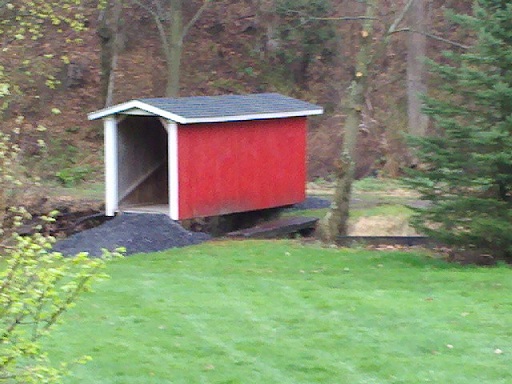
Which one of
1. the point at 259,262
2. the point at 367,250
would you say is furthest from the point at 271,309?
the point at 367,250

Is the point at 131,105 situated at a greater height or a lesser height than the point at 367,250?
greater

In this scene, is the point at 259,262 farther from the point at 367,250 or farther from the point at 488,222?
the point at 488,222

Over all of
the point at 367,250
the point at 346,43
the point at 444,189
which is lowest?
the point at 367,250

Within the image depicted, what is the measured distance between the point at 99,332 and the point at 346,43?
2543cm

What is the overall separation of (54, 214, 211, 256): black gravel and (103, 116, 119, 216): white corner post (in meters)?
0.57

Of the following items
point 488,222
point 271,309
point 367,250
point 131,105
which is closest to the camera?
point 271,309

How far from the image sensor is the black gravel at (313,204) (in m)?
18.9

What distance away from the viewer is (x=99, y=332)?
27.2 feet

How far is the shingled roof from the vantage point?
15125 millimetres

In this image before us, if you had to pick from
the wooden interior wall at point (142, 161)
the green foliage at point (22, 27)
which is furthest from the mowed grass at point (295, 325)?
the green foliage at point (22, 27)

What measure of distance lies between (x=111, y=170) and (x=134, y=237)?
82.8 inches

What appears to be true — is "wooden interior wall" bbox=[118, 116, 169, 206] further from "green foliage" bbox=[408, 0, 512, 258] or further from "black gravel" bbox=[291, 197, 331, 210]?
"green foliage" bbox=[408, 0, 512, 258]

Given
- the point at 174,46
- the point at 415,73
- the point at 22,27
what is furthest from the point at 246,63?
the point at 22,27

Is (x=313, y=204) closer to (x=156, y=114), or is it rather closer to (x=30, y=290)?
(x=156, y=114)
